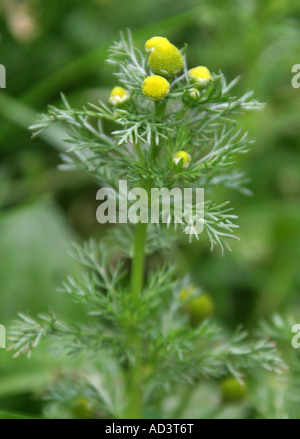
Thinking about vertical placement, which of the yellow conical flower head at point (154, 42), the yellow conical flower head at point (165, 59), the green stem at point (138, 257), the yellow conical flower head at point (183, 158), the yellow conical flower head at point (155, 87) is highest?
the yellow conical flower head at point (154, 42)

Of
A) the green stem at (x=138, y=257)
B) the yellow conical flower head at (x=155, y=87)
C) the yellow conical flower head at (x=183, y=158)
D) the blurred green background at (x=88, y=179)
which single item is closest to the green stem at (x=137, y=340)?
the green stem at (x=138, y=257)

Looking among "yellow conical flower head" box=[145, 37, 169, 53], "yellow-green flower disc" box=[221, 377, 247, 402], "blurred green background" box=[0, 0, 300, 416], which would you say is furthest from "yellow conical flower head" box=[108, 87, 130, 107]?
"blurred green background" box=[0, 0, 300, 416]

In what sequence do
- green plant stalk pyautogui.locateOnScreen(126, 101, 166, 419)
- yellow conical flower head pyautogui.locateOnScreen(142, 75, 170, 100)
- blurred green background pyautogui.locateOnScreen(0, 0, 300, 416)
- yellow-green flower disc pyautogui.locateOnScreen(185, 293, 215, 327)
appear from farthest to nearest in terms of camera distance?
→ blurred green background pyautogui.locateOnScreen(0, 0, 300, 416) → yellow-green flower disc pyautogui.locateOnScreen(185, 293, 215, 327) → green plant stalk pyautogui.locateOnScreen(126, 101, 166, 419) → yellow conical flower head pyautogui.locateOnScreen(142, 75, 170, 100)

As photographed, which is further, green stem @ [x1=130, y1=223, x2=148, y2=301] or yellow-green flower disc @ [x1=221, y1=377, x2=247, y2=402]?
yellow-green flower disc @ [x1=221, y1=377, x2=247, y2=402]

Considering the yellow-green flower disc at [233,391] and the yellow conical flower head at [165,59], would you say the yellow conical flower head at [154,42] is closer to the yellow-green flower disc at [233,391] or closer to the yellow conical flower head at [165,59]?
the yellow conical flower head at [165,59]

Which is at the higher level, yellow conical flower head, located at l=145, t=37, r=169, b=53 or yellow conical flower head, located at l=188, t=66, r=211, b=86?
yellow conical flower head, located at l=145, t=37, r=169, b=53

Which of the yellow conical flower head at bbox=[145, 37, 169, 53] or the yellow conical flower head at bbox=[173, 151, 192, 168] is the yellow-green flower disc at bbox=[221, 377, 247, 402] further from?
the yellow conical flower head at bbox=[145, 37, 169, 53]

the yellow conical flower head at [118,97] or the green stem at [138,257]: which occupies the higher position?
the yellow conical flower head at [118,97]
